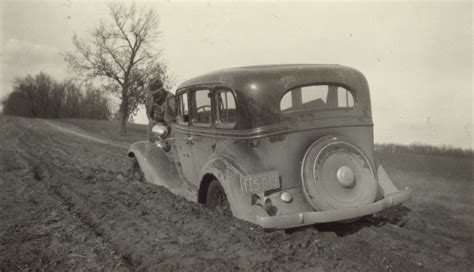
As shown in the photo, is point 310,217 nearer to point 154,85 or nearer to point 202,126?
point 202,126

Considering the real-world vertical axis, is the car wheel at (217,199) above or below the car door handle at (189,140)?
below

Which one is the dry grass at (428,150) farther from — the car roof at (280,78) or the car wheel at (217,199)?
the car wheel at (217,199)

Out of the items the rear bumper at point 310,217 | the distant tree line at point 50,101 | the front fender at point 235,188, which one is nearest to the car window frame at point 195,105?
the front fender at point 235,188

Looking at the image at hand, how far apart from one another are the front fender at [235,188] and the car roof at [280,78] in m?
0.80

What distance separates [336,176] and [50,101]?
206 ft

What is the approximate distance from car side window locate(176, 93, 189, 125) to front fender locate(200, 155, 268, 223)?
1367mm

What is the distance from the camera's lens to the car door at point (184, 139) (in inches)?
224

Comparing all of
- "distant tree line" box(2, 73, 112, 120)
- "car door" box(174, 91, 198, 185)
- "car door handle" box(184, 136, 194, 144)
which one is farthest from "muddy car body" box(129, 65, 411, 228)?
"distant tree line" box(2, 73, 112, 120)

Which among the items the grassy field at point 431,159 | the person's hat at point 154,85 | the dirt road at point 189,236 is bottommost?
the grassy field at point 431,159

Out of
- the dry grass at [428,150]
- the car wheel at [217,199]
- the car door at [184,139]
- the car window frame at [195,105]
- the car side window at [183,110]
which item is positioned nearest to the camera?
the car wheel at [217,199]

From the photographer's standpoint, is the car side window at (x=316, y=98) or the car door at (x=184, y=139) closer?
the car side window at (x=316, y=98)

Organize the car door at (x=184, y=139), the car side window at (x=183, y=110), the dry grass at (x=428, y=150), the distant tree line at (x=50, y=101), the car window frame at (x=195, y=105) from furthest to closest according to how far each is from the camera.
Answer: the distant tree line at (x=50, y=101) < the dry grass at (x=428, y=150) < the car side window at (x=183, y=110) < the car door at (x=184, y=139) < the car window frame at (x=195, y=105)

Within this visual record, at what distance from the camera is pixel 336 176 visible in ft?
14.2

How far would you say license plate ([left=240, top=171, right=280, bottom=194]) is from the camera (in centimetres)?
420
